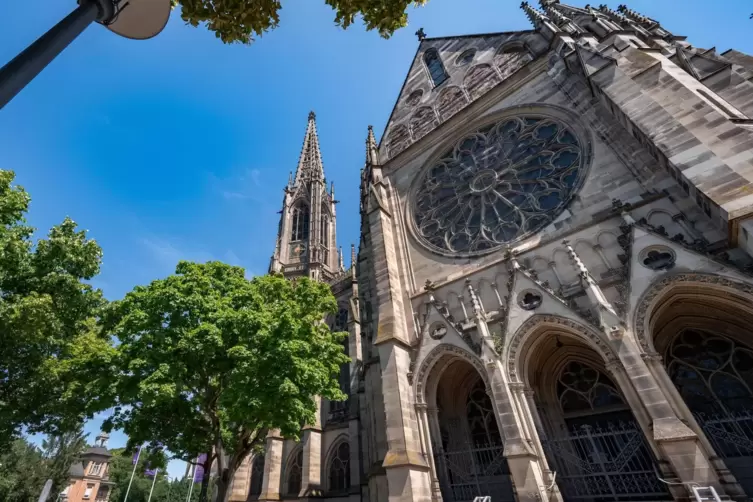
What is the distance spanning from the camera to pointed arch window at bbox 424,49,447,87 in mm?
19625

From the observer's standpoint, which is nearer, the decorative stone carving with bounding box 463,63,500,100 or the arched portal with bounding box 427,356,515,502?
the arched portal with bounding box 427,356,515,502

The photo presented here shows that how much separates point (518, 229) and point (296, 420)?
9.24m

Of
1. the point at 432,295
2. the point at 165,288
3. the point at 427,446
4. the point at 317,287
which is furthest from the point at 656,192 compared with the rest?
the point at 165,288

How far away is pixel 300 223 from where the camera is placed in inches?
1496

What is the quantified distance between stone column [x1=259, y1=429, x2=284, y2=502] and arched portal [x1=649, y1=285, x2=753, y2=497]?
18771 mm

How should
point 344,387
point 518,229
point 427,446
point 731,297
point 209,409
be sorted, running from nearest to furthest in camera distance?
point 731,297
point 427,446
point 209,409
point 518,229
point 344,387

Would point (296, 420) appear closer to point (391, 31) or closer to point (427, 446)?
point (427, 446)

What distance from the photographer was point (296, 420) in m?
9.95

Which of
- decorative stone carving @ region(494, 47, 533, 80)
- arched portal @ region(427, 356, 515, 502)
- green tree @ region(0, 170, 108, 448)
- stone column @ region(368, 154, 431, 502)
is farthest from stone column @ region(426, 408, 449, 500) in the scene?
decorative stone carving @ region(494, 47, 533, 80)

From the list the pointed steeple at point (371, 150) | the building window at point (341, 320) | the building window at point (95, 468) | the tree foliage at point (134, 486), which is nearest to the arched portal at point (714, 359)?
the pointed steeple at point (371, 150)

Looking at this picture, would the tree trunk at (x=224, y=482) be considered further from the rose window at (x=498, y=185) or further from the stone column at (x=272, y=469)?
the stone column at (x=272, y=469)

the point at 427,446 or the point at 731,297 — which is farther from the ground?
the point at 731,297

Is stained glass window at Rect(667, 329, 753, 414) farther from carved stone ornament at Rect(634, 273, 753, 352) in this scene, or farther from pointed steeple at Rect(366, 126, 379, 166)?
pointed steeple at Rect(366, 126, 379, 166)

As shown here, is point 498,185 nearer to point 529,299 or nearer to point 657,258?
point 529,299
